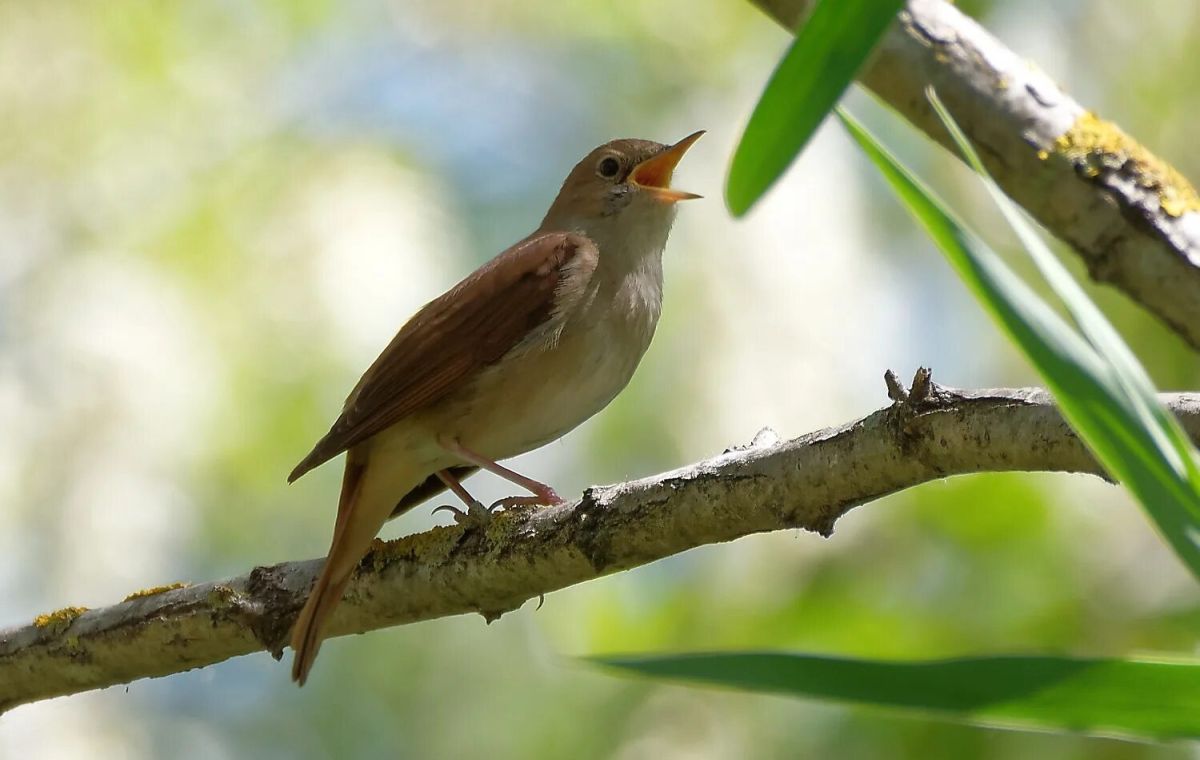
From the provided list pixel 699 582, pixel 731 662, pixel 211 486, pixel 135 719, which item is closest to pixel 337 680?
pixel 135 719

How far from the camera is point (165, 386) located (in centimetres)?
608

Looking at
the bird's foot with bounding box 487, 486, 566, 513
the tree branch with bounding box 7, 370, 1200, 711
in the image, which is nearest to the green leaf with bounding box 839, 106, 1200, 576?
the tree branch with bounding box 7, 370, 1200, 711

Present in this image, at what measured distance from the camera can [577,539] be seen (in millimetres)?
3361

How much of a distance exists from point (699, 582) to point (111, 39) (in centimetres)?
477

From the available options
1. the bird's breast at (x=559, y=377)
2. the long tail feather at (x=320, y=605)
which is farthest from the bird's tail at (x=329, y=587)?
the bird's breast at (x=559, y=377)

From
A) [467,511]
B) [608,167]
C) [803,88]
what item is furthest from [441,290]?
[803,88]

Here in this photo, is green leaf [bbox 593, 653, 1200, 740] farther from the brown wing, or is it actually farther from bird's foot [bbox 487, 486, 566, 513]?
the brown wing

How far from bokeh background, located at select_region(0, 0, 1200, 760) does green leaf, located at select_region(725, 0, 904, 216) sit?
11.4 feet

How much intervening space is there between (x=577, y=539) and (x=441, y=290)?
3.02 m

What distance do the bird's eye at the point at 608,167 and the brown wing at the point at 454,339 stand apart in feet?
2.31

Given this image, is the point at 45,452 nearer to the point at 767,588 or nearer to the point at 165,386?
the point at 165,386

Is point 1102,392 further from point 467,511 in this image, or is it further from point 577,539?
point 467,511

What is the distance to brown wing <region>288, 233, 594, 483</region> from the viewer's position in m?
4.20

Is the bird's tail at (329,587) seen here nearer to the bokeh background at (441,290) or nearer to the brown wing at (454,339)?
the brown wing at (454,339)
